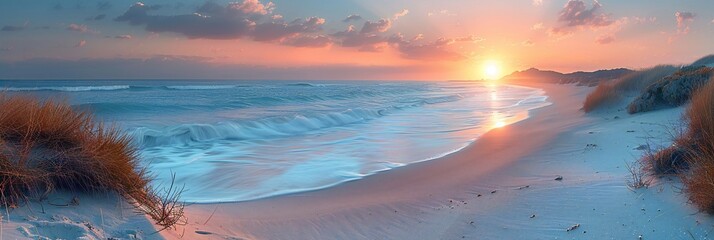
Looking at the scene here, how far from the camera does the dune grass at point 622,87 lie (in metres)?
17.4

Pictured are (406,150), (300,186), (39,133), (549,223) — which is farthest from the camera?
(406,150)

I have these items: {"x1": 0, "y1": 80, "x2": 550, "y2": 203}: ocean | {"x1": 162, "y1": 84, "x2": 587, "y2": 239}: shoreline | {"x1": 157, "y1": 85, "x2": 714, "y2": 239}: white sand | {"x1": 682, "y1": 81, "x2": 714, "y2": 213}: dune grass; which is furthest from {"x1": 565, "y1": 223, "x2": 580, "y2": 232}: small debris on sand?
{"x1": 0, "y1": 80, "x2": 550, "y2": 203}: ocean

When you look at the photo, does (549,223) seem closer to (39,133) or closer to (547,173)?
(547,173)

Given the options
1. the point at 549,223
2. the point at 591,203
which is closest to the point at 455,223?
the point at 549,223

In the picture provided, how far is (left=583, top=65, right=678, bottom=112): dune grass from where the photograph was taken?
686 inches

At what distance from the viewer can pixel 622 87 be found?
21.2 metres

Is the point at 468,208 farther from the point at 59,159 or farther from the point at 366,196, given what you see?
the point at 59,159

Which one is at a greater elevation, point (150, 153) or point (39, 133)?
point (39, 133)

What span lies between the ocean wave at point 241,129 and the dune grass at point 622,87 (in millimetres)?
9263

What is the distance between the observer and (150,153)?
12.4 m

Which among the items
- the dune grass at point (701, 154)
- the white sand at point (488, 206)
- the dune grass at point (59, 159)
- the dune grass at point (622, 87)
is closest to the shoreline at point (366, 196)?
the white sand at point (488, 206)

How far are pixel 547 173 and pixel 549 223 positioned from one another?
2701 mm

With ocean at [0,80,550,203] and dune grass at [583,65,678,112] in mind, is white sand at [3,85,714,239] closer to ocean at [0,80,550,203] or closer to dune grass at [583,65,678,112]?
ocean at [0,80,550,203]

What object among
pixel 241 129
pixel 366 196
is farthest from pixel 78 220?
pixel 241 129
